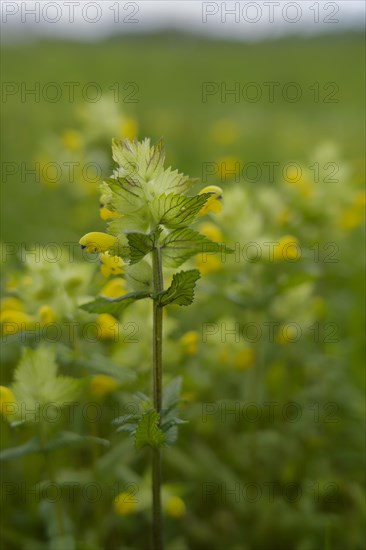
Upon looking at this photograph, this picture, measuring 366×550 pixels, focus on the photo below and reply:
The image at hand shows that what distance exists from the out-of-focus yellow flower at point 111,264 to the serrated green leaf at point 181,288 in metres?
0.14

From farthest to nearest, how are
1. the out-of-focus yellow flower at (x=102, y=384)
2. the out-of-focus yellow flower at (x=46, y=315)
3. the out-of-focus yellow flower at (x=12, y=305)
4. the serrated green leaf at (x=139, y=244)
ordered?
the out-of-focus yellow flower at (x=102, y=384), the out-of-focus yellow flower at (x=12, y=305), the out-of-focus yellow flower at (x=46, y=315), the serrated green leaf at (x=139, y=244)

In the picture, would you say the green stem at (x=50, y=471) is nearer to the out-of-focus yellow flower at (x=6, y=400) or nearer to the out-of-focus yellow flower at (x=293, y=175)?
the out-of-focus yellow flower at (x=6, y=400)

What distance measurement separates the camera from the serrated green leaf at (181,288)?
36.7 inches

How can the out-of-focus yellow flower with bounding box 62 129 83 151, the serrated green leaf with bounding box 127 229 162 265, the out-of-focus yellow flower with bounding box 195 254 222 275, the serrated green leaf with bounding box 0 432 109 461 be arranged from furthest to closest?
the out-of-focus yellow flower with bounding box 62 129 83 151, the out-of-focus yellow flower with bounding box 195 254 222 275, the serrated green leaf with bounding box 0 432 109 461, the serrated green leaf with bounding box 127 229 162 265

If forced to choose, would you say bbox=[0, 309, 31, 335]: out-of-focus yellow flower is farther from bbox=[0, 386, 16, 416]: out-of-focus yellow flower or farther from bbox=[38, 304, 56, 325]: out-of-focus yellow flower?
bbox=[0, 386, 16, 416]: out-of-focus yellow flower

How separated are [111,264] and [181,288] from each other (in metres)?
0.19

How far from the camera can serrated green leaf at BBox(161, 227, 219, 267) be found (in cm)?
97

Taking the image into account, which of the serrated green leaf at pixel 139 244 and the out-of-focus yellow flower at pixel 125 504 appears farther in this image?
the out-of-focus yellow flower at pixel 125 504

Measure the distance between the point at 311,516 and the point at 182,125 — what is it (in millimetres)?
5218

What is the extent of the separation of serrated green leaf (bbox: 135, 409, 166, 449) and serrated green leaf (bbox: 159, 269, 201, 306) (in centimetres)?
17

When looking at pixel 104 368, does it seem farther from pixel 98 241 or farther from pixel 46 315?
pixel 98 241

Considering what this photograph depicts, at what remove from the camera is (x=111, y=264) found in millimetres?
1082

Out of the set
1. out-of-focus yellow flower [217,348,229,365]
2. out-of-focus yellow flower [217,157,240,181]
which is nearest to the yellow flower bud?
out-of-focus yellow flower [217,348,229,365]

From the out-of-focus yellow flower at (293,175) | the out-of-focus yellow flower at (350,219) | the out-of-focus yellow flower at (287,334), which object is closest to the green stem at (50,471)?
the out-of-focus yellow flower at (287,334)
